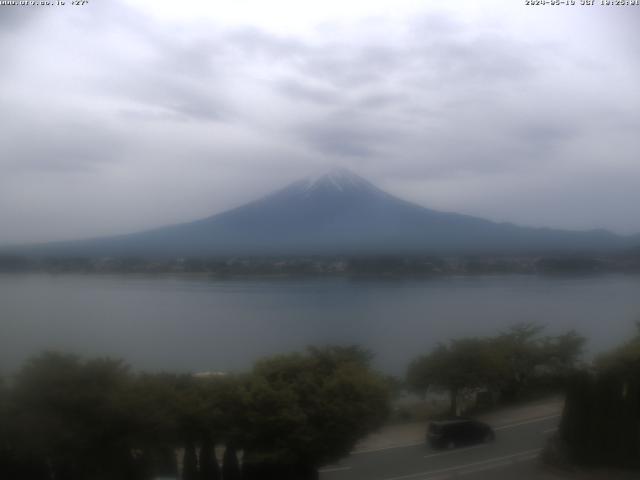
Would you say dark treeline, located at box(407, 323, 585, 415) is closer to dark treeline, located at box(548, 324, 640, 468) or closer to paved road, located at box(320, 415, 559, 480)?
dark treeline, located at box(548, 324, 640, 468)

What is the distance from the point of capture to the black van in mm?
7219

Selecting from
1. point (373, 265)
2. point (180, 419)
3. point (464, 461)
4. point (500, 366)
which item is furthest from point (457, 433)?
A: point (180, 419)

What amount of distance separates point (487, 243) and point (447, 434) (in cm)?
297

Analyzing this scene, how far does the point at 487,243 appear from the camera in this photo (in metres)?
9.08

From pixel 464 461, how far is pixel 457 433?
1.08ft

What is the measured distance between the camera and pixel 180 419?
21.6 feet

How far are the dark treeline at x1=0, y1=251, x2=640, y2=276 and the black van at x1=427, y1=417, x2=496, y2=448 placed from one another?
2.21 metres

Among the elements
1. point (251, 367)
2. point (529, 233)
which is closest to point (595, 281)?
point (529, 233)

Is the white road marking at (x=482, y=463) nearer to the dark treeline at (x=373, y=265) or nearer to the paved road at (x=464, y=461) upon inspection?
the paved road at (x=464, y=461)

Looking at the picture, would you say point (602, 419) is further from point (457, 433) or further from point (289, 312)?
point (289, 312)

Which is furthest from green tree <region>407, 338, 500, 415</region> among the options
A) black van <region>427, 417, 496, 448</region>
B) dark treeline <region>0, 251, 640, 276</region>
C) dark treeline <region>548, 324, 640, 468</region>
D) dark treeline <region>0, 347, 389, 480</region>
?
dark treeline <region>0, 251, 640, 276</region>

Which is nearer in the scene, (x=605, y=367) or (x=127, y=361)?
(x=127, y=361)

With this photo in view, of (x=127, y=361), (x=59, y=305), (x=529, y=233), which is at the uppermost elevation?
(x=529, y=233)

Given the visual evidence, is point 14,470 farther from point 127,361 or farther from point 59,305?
point 59,305
